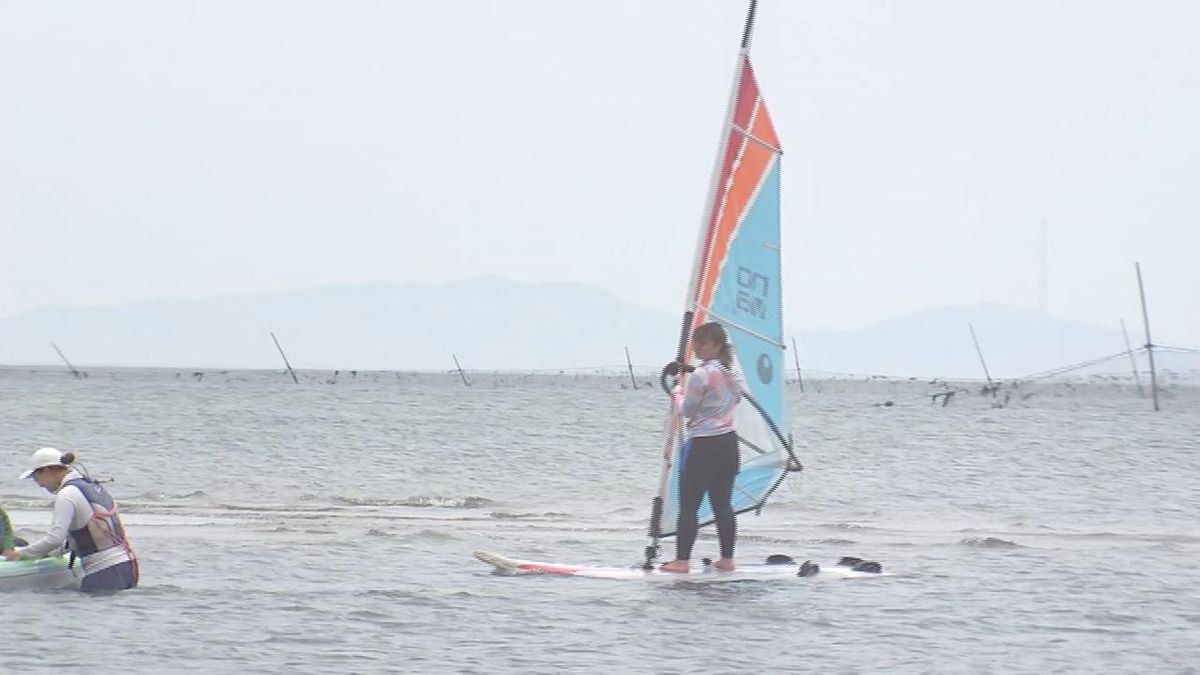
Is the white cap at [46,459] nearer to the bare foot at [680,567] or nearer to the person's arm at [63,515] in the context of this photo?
the person's arm at [63,515]

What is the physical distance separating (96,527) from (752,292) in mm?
5530

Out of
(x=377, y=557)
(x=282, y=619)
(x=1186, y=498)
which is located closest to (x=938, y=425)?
(x=1186, y=498)

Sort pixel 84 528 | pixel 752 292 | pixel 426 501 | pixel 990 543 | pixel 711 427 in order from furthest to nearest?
pixel 426 501 < pixel 990 543 < pixel 752 292 < pixel 711 427 < pixel 84 528

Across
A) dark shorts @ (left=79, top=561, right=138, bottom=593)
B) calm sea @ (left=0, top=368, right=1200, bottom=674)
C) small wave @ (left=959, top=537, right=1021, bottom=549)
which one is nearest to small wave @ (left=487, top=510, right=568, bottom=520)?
calm sea @ (left=0, top=368, right=1200, bottom=674)

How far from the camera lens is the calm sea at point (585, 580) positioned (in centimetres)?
1193

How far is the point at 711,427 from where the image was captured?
14.0 m

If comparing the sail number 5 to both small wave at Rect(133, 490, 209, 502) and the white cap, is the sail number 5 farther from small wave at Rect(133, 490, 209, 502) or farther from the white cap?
small wave at Rect(133, 490, 209, 502)

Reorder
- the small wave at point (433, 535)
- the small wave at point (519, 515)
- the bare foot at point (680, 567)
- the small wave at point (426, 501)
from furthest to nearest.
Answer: the small wave at point (426, 501), the small wave at point (519, 515), the small wave at point (433, 535), the bare foot at point (680, 567)

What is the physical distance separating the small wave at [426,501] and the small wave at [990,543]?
7.79 metres

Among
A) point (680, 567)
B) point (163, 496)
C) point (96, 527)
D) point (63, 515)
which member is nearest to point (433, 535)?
point (680, 567)

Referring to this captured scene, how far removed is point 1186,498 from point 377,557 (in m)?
16.2

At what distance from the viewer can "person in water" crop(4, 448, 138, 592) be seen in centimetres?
1298

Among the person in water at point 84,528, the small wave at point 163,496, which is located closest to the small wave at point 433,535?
the person in water at point 84,528

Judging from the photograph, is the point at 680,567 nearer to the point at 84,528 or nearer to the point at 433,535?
the point at 84,528
